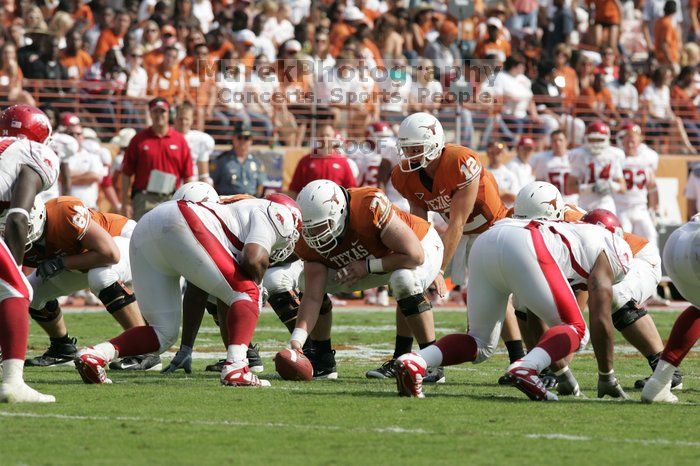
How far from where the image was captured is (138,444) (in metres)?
4.97

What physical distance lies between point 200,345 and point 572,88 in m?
9.47

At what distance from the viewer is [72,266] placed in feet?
25.8

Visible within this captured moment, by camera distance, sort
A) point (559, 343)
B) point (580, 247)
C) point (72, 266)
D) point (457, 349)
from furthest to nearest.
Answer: point (72, 266)
point (457, 349)
point (580, 247)
point (559, 343)

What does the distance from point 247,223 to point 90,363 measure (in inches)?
43.4

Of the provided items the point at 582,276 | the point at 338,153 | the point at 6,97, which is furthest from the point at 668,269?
the point at 6,97

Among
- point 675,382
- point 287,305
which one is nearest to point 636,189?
point 287,305

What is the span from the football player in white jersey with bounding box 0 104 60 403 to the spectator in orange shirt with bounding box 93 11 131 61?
9.56 m

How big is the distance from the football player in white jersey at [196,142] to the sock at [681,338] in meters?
7.79

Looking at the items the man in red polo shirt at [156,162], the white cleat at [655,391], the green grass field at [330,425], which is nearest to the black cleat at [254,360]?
the green grass field at [330,425]

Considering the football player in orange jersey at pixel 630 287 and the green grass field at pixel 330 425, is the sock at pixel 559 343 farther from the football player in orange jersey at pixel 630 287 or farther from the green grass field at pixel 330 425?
the football player in orange jersey at pixel 630 287

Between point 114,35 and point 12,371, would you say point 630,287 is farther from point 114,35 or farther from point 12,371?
point 114,35

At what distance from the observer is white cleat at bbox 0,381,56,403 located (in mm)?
5945

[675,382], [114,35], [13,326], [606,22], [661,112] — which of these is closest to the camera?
[13,326]

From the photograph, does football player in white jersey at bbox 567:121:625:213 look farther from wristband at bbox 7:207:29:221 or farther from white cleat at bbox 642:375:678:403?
wristband at bbox 7:207:29:221
